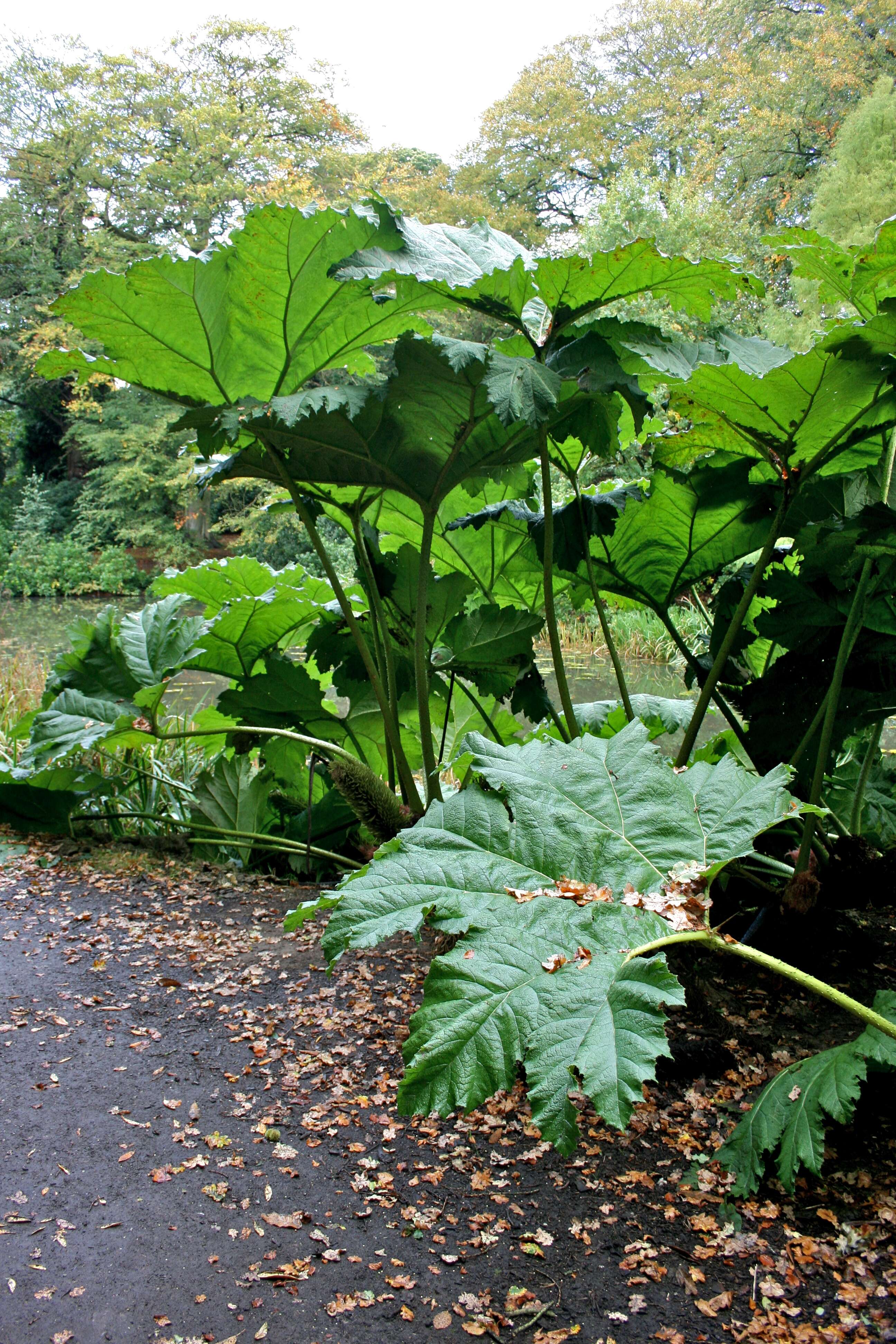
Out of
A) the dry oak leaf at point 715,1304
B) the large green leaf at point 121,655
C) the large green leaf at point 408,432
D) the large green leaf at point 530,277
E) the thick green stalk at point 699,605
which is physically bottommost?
the dry oak leaf at point 715,1304

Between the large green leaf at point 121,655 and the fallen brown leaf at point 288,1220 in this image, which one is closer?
the fallen brown leaf at point 288,1220

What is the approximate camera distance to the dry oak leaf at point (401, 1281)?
2.92ft

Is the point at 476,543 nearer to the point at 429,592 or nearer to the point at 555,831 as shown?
the point at 429,592

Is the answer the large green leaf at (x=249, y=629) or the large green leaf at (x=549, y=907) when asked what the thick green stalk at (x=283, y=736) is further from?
the large green leaf at (x=549, y=907)

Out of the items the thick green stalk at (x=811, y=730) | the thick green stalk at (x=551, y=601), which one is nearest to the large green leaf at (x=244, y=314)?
the thick green stalk at (x=551, y=601)

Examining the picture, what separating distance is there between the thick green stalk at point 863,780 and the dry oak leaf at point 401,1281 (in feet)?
3.79

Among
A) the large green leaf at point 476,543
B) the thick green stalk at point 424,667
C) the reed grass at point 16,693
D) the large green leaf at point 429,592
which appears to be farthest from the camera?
the reed grass at point 16,693

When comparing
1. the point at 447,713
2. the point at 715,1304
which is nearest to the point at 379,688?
the point at 447,713

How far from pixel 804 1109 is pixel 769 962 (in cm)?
24

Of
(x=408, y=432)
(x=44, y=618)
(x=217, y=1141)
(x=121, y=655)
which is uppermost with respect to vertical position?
(x=408, y=432)

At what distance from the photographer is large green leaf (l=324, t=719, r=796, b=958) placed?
2.84 ft

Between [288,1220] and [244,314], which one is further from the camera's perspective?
[244,314]

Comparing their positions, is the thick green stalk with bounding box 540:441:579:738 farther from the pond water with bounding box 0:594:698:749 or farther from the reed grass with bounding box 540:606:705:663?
the reed grass with bounding box 540:606:705:663

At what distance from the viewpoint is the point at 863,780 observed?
1.70 meters
